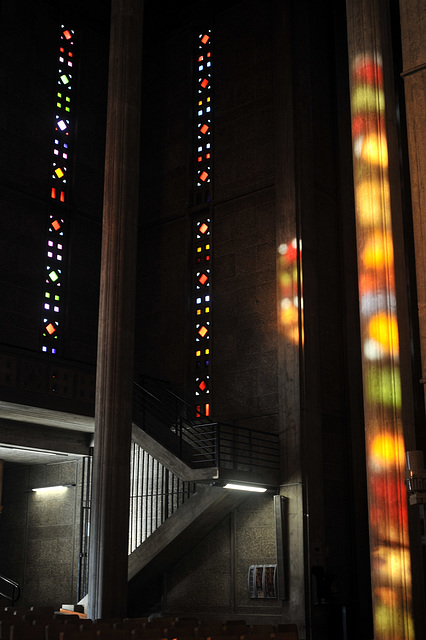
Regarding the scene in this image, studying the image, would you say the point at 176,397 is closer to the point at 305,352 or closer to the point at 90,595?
the point at 305,352

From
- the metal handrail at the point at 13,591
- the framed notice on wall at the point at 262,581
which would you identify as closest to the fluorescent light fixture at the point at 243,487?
the framed notice on wall at the point at 262,581

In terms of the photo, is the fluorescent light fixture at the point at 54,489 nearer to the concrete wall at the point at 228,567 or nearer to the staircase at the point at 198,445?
the staircase at the point at 198,445

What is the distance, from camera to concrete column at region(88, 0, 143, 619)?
13.1 m

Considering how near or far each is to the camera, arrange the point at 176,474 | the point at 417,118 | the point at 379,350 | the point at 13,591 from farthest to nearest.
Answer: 1. the point at 13,591
2. the point at 176,474
3. the point at 379,350
4. the point at 417,118

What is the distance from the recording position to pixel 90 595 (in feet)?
42.8

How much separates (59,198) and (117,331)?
6.16 m

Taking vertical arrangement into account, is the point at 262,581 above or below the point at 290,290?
below

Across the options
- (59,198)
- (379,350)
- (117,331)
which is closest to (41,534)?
(117,331)

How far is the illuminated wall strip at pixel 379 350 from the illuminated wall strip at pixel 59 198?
32.8ft

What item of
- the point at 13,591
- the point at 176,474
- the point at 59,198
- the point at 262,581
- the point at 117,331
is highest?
the point at 59,198

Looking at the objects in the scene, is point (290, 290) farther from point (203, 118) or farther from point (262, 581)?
point (262, 581)

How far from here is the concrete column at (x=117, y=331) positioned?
13.1 m

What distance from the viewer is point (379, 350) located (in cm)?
945

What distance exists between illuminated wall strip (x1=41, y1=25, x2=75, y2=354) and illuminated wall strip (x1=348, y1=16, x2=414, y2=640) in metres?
9.99
